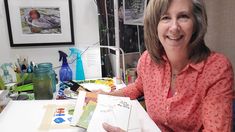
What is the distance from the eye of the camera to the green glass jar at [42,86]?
1.39 m

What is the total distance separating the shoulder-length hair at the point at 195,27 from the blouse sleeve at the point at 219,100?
0.10m

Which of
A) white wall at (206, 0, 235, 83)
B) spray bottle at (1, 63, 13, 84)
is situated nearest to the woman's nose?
white wall at (206, 0, 235, 83)

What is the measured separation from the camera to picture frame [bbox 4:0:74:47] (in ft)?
5.70

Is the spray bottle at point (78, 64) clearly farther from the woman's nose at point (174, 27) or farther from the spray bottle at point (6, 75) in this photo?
the woman's nose at point (174, 27)

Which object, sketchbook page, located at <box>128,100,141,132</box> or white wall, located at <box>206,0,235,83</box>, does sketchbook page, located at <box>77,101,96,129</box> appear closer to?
sketchbook page, located at <box>128,100,141,132</box>

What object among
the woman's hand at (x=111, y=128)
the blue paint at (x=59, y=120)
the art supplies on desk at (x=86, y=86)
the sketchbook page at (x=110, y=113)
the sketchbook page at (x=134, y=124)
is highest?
the sketchbook page at (x=110, y=113)

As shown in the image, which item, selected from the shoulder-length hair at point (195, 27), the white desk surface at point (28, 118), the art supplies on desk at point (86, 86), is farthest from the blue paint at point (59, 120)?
the shoulder-length hair at point (195, 27)

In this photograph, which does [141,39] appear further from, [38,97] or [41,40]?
[38,97]

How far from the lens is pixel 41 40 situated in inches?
71.3

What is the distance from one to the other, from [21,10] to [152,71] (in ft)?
3.78

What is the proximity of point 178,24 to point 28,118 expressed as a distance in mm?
780

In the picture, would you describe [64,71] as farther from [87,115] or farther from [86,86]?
[87,115]

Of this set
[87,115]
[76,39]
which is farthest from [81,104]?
[76,39]

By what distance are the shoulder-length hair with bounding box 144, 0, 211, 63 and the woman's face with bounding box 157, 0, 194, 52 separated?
26 millimetres
